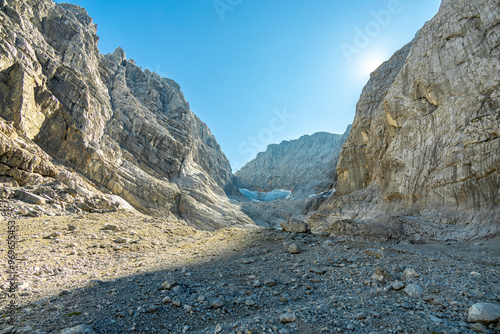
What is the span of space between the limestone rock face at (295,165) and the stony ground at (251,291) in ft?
295

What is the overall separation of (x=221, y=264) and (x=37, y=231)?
12.4m

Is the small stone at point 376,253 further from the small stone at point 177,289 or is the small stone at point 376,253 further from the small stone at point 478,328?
the small stone at point 177,289

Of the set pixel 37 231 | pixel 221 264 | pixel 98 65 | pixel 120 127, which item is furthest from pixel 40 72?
pixel 221 264

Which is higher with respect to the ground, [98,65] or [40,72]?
[98,65]

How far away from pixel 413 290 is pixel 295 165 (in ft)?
446

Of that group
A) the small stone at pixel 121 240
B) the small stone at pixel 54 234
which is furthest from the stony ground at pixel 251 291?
the small stone at pixel 121 240

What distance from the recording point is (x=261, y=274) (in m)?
8.12

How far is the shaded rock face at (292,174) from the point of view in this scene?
253ft

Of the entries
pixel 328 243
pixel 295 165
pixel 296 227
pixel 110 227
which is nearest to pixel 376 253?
pixel 328 243

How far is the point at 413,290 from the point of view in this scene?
19.7ft

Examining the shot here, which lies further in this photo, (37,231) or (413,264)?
(37,231)

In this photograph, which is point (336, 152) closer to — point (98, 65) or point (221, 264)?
point (98, 65)

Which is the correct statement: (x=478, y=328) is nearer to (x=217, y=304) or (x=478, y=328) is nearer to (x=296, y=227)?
(x=217, y=304)

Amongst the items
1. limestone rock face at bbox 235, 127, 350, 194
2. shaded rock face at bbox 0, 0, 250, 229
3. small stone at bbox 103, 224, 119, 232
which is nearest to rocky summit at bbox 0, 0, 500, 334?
shaded rock face at bbox 0, 0, 250, 229
